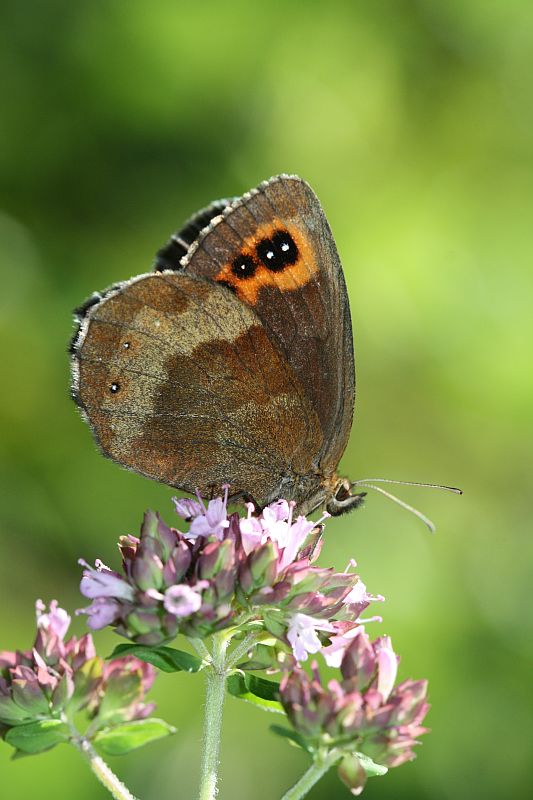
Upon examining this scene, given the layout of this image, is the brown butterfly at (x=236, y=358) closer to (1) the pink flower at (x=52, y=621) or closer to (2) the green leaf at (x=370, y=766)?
(1) the pink flower at (x=52, y=621)

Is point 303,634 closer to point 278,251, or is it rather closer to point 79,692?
point 79,692

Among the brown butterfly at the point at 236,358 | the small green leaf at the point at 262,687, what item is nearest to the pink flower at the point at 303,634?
the small green leaf at the point at 262,687

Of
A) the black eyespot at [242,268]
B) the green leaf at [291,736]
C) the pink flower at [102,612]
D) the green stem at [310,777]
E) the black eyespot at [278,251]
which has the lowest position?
the green stem at [310,777]

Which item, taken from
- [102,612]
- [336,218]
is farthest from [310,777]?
[336,218]

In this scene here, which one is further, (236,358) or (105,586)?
(236,358)

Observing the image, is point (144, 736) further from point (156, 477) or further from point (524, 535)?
point (524, 535)
